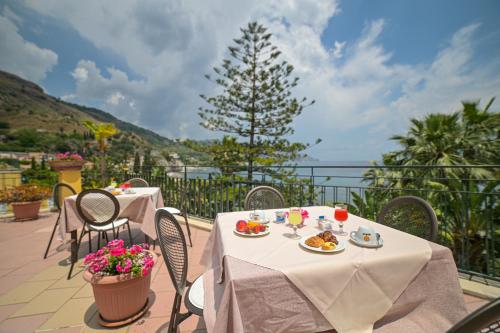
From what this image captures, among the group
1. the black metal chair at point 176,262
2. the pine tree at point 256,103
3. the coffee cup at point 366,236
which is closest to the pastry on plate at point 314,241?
the coffee cup at point 366,236

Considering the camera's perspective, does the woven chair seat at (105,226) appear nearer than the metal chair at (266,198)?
No

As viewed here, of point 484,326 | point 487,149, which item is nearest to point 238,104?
point 487,149

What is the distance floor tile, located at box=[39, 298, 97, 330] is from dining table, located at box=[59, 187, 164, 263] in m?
0.72

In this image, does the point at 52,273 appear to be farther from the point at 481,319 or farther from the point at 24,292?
the point at 481,319

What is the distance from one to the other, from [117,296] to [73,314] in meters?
0.51

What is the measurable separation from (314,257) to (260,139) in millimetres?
8443

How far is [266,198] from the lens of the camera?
2178 millimetres

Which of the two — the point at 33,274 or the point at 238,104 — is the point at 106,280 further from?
the point at 238,104

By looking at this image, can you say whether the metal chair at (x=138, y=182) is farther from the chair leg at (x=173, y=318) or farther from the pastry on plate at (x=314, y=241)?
the pastry on plate at (x=314, y=241)

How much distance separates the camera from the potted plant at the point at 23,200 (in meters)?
4.06

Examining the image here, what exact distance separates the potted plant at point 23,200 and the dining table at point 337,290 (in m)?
5.18

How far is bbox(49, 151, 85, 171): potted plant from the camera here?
431cm

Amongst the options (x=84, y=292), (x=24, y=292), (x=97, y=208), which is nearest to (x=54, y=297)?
(x=84, y=292)

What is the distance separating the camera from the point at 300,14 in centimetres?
607
